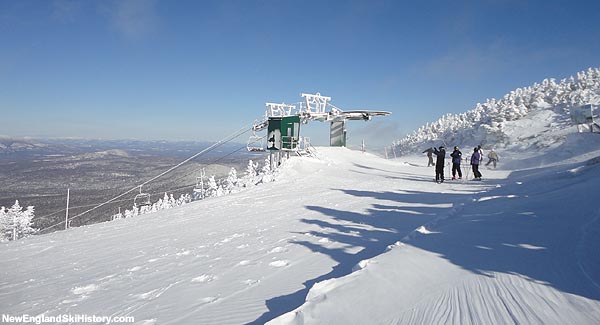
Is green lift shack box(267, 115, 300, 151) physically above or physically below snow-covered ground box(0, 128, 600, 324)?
above

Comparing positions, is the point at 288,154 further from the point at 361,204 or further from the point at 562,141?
the point at 562,141

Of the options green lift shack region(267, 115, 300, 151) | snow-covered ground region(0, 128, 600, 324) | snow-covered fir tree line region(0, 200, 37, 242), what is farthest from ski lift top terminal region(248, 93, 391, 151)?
snow-covered fir tree line region(0, 200, 37, 242)

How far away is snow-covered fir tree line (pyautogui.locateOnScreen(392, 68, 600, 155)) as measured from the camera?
130ft

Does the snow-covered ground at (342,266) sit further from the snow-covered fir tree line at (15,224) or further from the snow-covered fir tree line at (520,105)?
the snow-covered fir tree line at (15,224)

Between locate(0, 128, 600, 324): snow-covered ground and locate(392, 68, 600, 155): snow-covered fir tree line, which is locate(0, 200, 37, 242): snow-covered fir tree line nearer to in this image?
locate(0, 128, 600, 324): snow-covered ground

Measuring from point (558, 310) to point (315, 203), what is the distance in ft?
29.7

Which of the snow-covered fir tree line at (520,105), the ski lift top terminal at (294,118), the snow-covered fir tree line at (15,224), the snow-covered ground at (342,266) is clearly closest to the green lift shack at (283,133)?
the ski lift top terminal at (294,118)

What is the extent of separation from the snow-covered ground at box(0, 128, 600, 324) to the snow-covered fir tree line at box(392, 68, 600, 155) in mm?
34872

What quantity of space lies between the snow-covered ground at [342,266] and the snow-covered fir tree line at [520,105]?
1373 inches

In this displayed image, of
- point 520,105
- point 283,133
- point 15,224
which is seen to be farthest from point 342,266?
point 15,224

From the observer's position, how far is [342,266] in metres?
5.04

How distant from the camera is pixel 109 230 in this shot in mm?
10914

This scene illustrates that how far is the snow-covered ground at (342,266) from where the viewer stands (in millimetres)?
3236

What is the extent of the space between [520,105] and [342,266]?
5046 cm
